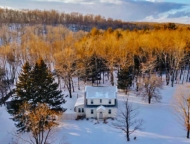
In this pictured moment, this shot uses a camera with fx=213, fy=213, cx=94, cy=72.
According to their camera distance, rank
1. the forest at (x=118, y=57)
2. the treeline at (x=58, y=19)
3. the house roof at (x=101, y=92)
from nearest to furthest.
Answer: the house roof at (x=101, y=92)
the forest at (x=118, y=57)
the treeline at (x=58, y=19)

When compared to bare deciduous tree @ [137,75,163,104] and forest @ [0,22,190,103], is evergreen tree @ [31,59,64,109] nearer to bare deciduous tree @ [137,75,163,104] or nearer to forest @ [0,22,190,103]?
forest @ [0,22,190,103]

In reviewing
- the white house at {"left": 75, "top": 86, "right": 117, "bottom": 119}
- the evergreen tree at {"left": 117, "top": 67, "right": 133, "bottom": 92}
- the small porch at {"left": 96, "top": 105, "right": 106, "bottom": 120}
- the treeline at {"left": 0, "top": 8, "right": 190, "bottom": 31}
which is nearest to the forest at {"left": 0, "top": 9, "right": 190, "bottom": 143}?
the evergreen tree at {"left": 117, "top": 67, "right": 133, "bottom": 92}

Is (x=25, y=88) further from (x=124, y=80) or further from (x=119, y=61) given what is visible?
(x=119, y=61)

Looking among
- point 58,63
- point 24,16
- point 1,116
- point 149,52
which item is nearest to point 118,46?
point 149,52

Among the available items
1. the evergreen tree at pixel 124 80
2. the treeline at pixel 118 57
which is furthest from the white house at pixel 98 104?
the treeline at pixel 118 57

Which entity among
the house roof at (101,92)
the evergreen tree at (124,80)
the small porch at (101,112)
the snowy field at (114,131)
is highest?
the evergreen tree at (124,80)

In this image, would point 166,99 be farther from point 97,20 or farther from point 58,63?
point 97,20

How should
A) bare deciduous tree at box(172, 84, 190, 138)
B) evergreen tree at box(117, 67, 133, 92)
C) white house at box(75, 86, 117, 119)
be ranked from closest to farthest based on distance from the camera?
bare deciduous tree at box(172, 84, 190, 138) < white house at box(75, 86, 117, 119) < evergreen tree at box(117, 67, 133, 92)

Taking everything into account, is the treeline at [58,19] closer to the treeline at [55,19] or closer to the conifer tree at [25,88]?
the treeline at [55,19]
